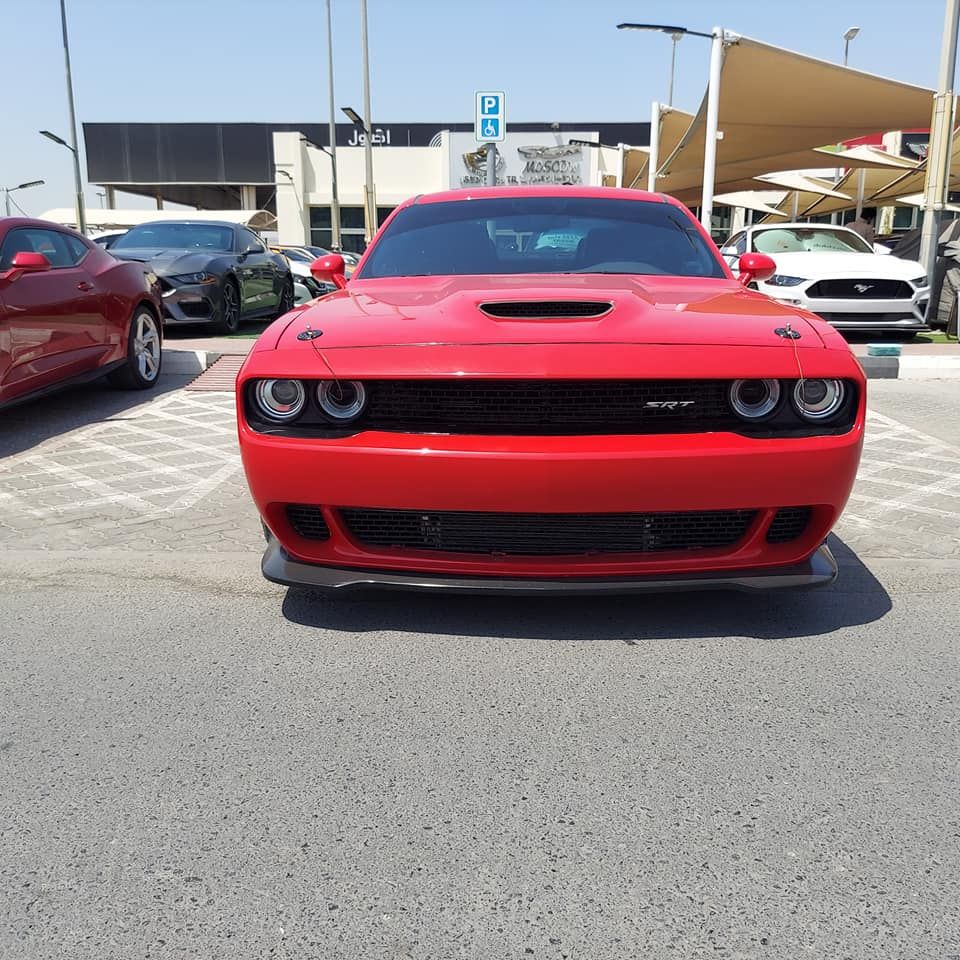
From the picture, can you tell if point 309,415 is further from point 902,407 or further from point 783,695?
point 902,407

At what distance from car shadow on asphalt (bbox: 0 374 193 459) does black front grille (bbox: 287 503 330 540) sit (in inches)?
131

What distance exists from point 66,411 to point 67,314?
0.89 m

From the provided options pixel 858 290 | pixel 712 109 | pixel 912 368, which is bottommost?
pixel 912 368

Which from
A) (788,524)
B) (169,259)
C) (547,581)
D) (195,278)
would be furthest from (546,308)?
(169,259)

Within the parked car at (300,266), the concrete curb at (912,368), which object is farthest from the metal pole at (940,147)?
the parked car at (300,266)

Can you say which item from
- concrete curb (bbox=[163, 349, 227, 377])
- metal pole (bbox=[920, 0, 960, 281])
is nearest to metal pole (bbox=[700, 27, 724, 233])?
metal pole (bbox=[920, 0, 960, 281])

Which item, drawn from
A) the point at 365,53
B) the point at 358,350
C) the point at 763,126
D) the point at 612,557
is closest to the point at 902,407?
the point at 612,557

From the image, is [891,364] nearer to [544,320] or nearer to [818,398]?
[818,398]

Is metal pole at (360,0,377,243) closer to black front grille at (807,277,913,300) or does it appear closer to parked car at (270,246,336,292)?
parked car at (270,246,336,292)

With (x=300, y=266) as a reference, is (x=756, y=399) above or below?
above

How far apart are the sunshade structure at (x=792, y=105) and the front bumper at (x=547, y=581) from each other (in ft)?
46.2

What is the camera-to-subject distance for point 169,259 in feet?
32.6

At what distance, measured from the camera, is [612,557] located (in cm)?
275

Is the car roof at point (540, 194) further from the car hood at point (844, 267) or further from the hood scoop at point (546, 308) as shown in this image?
the car hood at point (844, 267)
